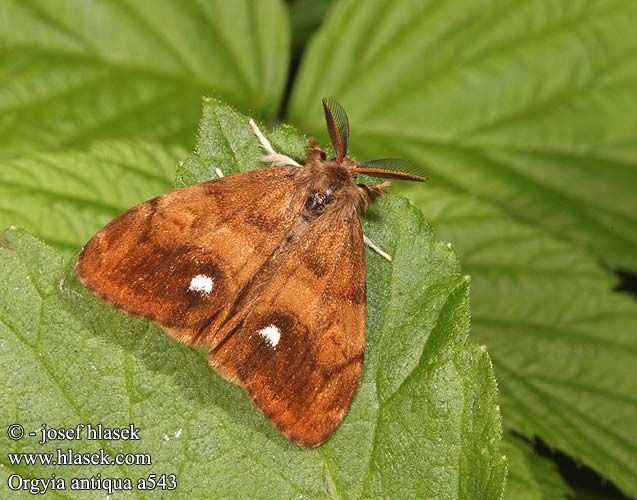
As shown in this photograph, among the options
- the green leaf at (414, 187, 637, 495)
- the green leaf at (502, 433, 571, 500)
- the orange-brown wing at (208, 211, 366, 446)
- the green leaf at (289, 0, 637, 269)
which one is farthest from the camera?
the green leaf at (289, 0, 637, 269)

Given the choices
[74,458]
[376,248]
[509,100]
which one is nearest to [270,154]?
[376,248]

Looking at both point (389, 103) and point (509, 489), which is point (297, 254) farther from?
point (389, 103)

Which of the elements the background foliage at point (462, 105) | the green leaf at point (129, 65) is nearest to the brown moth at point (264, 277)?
the background foliage at point (462, 105)

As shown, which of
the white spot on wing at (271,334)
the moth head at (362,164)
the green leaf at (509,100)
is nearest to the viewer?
the white spot on wing at (271,334)

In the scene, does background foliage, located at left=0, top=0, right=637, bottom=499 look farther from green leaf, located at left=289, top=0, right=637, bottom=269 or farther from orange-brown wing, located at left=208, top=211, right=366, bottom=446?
orange-brown wing, located at left=208, top=211, right=366, bottom=446

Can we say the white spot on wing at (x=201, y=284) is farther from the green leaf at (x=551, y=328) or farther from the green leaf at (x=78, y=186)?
the green leaf at (x=551, y=328)

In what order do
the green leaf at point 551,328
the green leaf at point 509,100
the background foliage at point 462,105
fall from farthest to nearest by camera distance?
the green leaf at point 509,100 < the background foliage at point 462,105 < the green leaf at point 551,328

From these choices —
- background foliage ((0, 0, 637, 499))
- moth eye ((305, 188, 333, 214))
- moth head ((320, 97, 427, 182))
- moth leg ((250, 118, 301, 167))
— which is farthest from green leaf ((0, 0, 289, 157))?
moth eye ((305, 188, 333, 214))
